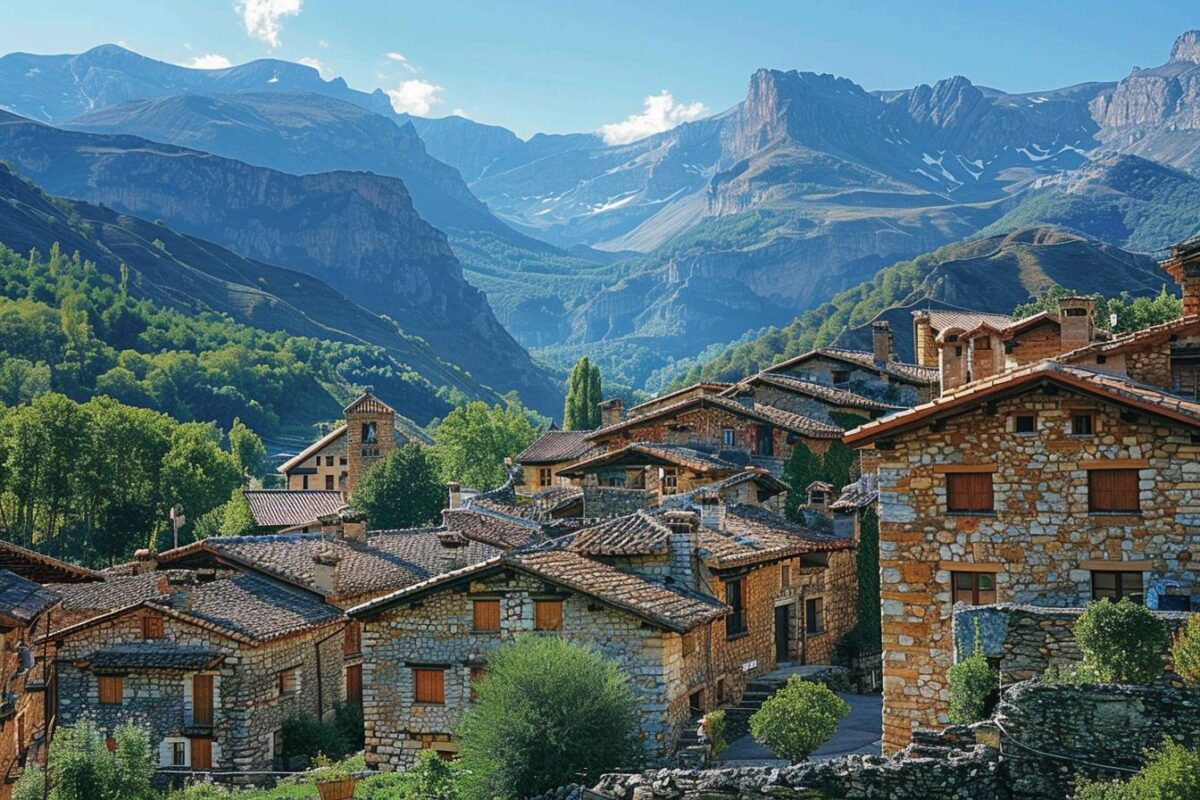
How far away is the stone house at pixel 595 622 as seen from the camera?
27688mm

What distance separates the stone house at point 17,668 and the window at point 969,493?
1389 cm

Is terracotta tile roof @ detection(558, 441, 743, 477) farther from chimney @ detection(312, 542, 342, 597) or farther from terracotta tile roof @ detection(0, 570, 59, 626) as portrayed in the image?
terracotta tile roof @ detection(0, 570, 59, 626)

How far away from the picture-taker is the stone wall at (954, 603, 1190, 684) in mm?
18438

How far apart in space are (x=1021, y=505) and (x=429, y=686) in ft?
44.8

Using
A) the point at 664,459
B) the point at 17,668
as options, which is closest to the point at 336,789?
the point at 17,668

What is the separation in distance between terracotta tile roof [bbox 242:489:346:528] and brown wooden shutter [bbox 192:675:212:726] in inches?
1648

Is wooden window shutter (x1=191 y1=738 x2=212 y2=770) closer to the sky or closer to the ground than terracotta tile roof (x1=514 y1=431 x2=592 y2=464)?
closer to the ground

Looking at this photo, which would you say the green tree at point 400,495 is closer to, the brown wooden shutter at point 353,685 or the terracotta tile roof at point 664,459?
the terracotta tile roof at point 664,459

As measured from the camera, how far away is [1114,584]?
2091 cm

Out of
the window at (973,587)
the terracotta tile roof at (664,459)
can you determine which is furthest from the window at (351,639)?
the window at (973,587)

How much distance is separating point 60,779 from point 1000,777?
52.7 feet

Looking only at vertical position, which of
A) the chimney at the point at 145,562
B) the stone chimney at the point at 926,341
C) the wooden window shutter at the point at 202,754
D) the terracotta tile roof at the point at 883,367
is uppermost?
the stone chimney at the point at 926,341

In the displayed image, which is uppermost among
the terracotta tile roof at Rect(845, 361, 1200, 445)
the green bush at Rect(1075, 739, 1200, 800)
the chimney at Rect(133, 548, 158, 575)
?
the terracotta tile roof at Rect(845, 361, 1200, 445)

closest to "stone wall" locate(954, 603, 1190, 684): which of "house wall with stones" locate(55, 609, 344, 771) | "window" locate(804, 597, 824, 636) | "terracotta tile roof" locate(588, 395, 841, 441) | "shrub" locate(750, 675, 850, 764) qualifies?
"shrub" locate(750, 675, 850, 764)
